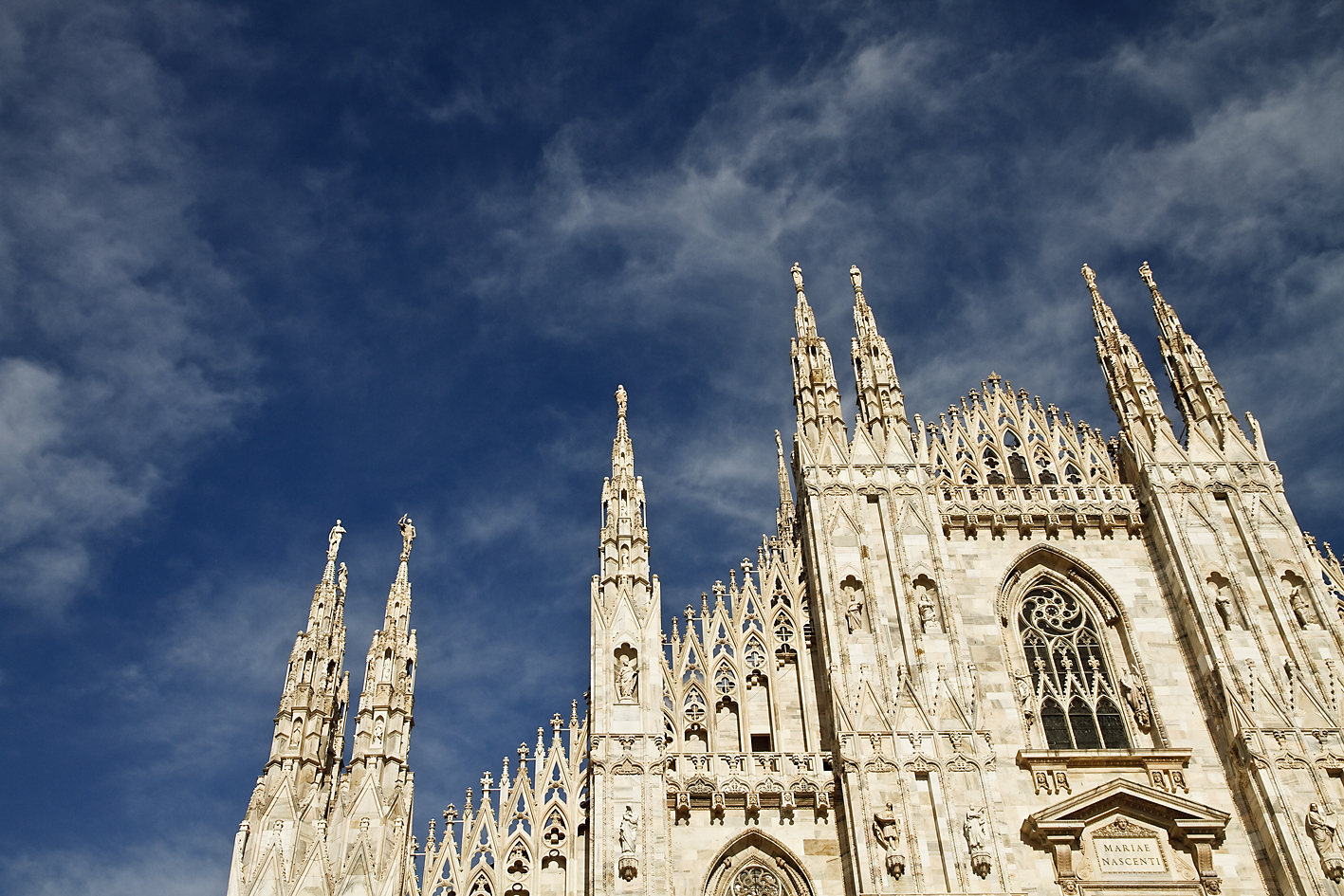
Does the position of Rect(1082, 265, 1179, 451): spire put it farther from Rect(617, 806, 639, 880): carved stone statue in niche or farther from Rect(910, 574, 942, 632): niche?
Rect(617, 806, 639, 880): carved stone statue in niche

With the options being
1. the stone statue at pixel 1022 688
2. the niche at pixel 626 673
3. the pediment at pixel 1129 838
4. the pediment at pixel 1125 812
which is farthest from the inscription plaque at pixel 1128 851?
the niche at pixel 626 673

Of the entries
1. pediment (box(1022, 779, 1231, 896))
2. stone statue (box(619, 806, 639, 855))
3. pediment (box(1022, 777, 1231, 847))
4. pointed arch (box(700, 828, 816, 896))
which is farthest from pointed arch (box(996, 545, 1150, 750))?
stone statue (box(619, 806, 639, 855))

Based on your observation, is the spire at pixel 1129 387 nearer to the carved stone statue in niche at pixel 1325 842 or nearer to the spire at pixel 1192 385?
the spire at pixel 1192 385

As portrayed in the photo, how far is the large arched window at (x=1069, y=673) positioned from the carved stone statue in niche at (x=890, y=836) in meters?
3.90

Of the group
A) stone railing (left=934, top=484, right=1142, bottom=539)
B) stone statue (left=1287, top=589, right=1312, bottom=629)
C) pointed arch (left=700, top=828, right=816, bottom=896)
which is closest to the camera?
pointed arch (left=700, top=828, right=816, bottom=896)

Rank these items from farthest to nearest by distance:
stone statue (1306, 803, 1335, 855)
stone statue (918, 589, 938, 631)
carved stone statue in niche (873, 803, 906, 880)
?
stone statue (918, 589, 938, 631), stone statue (1306, 803, 1335, 855), carved stone statue in niche (873, 803, 906, 880)

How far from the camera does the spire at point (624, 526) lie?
70.5ft

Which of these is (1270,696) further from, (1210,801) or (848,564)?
(848,564)

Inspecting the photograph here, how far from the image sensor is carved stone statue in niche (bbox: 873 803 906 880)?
1780cm

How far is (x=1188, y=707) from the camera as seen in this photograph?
20797 mm

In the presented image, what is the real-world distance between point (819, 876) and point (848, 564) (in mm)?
5479

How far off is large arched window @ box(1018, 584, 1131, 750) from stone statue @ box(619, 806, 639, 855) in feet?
24.3

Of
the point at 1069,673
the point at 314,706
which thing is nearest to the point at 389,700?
the point at 314,706

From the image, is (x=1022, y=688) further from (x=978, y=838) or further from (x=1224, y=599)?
(x=1224, y=599)
